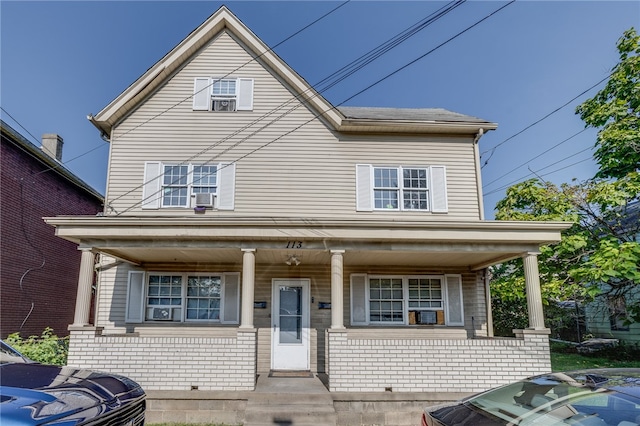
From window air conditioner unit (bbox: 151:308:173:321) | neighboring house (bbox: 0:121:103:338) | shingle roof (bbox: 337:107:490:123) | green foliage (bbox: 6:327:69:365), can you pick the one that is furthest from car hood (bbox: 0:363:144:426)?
neighboring house (bbox: 0:121:103:338)

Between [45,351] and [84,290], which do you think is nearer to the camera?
[84,290]

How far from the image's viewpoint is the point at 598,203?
11102 millimetres

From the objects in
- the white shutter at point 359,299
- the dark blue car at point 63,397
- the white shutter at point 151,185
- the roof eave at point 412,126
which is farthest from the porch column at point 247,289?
the roof eave at point 412,126

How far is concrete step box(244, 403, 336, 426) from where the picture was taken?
6344 mm

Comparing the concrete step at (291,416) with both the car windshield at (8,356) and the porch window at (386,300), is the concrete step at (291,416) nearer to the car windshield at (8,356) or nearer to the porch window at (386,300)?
the porch window at (386,300)

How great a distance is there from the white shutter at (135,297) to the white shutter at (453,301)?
757cm

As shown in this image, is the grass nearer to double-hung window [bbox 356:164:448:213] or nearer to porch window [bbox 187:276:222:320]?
double-hung window [bbox 356:164:448:213]

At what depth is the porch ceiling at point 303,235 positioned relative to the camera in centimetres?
754

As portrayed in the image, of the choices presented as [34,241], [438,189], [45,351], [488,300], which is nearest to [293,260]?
[438,189]

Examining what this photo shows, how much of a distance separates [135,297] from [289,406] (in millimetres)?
5016

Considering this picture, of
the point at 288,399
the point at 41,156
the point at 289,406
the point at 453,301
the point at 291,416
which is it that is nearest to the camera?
the point at 291,416

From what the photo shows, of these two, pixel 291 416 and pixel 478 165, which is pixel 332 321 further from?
pixel 478 165

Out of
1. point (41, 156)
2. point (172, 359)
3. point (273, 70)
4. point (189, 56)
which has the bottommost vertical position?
point (172, 359)

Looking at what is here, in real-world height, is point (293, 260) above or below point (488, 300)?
above
